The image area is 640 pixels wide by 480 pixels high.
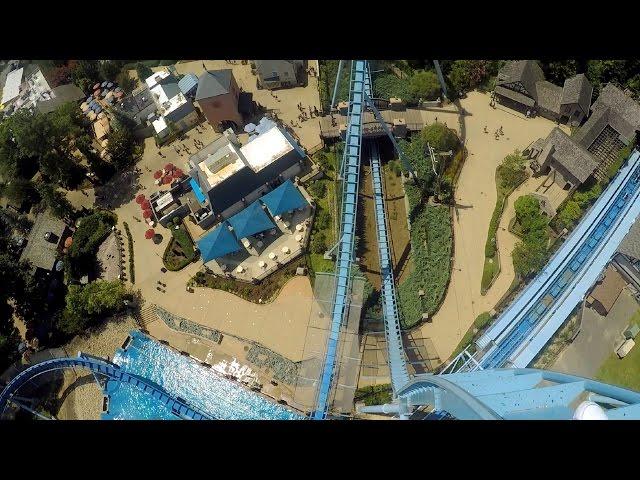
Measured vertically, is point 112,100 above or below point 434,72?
above

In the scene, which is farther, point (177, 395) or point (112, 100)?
point (112, 100)

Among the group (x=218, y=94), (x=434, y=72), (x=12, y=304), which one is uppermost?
(x=218, y=94)

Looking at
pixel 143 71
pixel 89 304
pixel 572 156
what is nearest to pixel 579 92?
pixel 572 156

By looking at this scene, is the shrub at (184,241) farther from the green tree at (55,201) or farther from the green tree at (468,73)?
the green tree at (468,73)

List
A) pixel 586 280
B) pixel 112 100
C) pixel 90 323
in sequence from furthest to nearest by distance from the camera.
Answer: pixel 112 100 < pixel 90 323 < pixel 586 280

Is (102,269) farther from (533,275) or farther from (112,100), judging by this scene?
(533,275)

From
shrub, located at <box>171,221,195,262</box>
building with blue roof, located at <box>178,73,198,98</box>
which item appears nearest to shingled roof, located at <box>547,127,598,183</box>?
shrub, located at <box>171,221,195,262</box>

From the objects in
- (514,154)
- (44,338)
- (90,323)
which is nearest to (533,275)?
(514,154)
